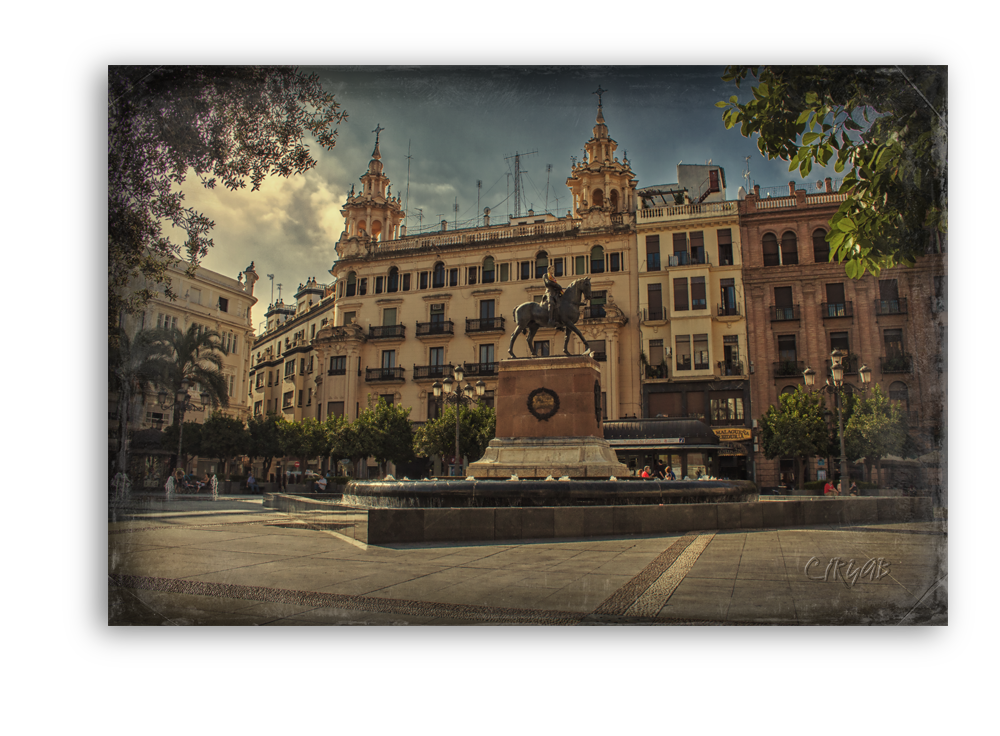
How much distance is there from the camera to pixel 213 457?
6930 mm

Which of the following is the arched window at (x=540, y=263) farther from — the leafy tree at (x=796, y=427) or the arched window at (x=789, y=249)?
the leafy tree at (x=796, y=427)

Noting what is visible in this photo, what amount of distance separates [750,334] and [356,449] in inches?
842

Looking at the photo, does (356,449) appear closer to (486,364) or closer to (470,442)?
(470,442)

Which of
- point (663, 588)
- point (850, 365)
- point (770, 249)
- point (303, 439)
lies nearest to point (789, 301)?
point (770, 249)

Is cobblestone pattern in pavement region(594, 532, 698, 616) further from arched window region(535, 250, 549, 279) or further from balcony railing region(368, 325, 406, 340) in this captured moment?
balcony railing region(368, 325, 406, 340)

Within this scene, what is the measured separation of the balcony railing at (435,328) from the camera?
38.4m

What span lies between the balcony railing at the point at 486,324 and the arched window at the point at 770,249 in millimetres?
14708

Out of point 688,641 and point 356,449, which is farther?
point 356,449

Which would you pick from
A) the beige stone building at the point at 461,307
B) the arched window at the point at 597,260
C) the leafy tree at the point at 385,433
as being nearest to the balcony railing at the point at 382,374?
the beige stone building at the point at 461,307

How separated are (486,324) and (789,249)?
1668 cm

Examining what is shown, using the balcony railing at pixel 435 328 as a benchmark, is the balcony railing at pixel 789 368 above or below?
below

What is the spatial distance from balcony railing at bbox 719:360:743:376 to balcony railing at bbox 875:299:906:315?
2871cm

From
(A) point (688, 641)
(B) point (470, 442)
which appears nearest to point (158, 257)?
(A) point (688, 641)

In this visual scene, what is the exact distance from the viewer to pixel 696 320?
36.9 metres
